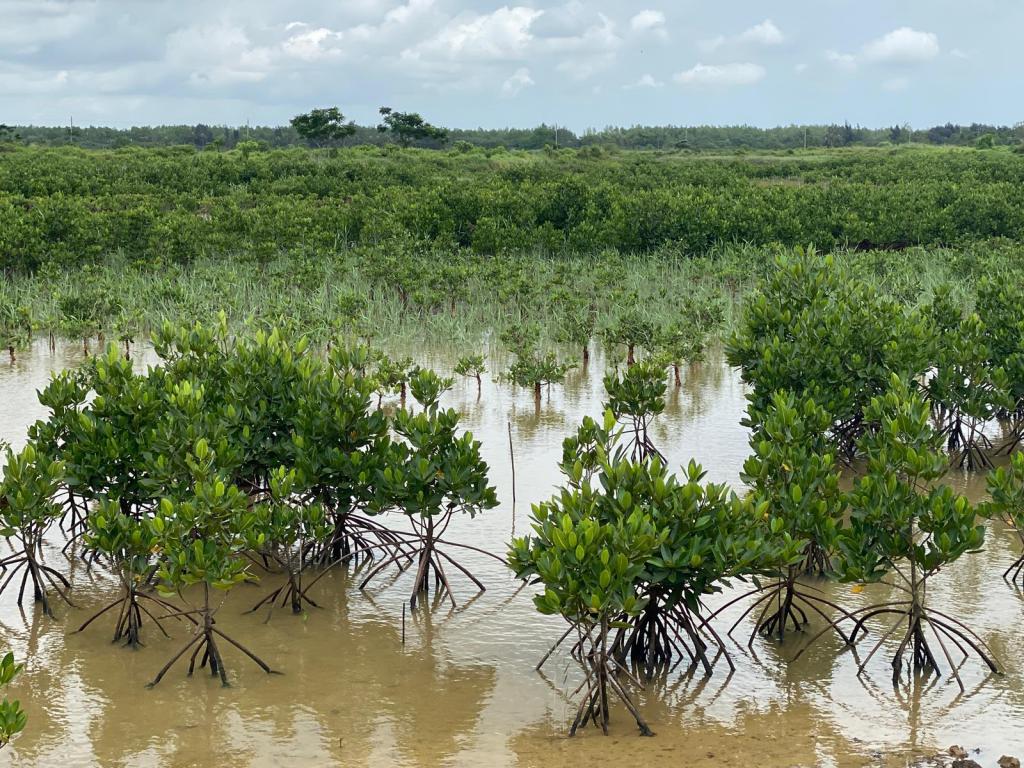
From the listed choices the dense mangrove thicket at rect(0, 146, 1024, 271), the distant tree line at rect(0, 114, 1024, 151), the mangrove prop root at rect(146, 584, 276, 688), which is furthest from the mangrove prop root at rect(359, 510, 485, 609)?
the distant tree line at rect(0, 114, 1024, 151)

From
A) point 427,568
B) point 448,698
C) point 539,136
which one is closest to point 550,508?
Answer: point 448,698

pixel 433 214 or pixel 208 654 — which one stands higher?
pixel 433 214

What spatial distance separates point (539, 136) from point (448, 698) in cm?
7066

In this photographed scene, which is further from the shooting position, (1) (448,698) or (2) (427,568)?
(2) (427,568)

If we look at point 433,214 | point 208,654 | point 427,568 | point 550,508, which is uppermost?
point 433,214

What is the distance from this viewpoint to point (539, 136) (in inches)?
2904

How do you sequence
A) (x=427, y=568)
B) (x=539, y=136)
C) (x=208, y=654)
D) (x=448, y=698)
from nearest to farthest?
(x=448, y=698) → (x=208, y=654) → (x=427, y=568) → (x=539, y=136)

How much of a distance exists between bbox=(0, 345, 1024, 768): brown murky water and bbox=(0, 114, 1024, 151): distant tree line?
152 ft

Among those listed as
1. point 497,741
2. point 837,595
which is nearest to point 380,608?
point 497,741

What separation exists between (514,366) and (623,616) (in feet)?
22.0

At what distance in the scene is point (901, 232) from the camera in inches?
898

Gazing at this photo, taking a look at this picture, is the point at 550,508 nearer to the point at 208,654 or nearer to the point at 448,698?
the point at 448,698

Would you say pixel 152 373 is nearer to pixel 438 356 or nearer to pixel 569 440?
pixel 569 440

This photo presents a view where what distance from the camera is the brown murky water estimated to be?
186 inches
